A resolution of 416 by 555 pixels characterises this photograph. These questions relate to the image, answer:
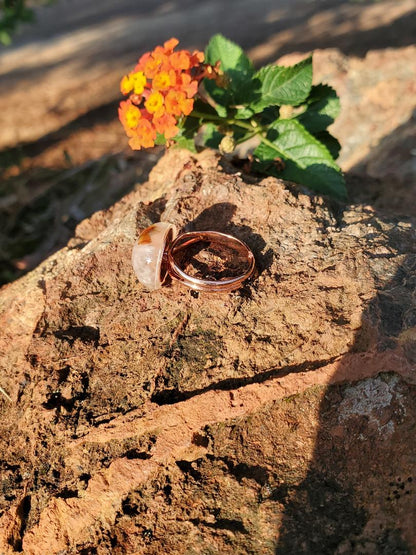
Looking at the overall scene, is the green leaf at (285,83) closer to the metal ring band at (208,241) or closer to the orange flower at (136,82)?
the orange flower at (136,82)

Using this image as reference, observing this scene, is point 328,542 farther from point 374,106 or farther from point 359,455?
point 374,106

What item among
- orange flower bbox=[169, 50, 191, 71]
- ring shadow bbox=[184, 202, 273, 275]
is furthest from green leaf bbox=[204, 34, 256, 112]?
ring shadow bbox=[184, 202, 273, 275]

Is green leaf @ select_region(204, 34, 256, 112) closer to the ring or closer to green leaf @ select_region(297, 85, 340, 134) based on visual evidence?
green leaf @ select_region(297, 85, 340, 134)

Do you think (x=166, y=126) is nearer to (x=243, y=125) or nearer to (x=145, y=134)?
(x=145, y=134)

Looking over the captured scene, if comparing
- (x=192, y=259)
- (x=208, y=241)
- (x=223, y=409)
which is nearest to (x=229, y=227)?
(x=208, y=241)

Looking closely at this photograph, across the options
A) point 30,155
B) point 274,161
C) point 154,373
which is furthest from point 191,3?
point 154,373
